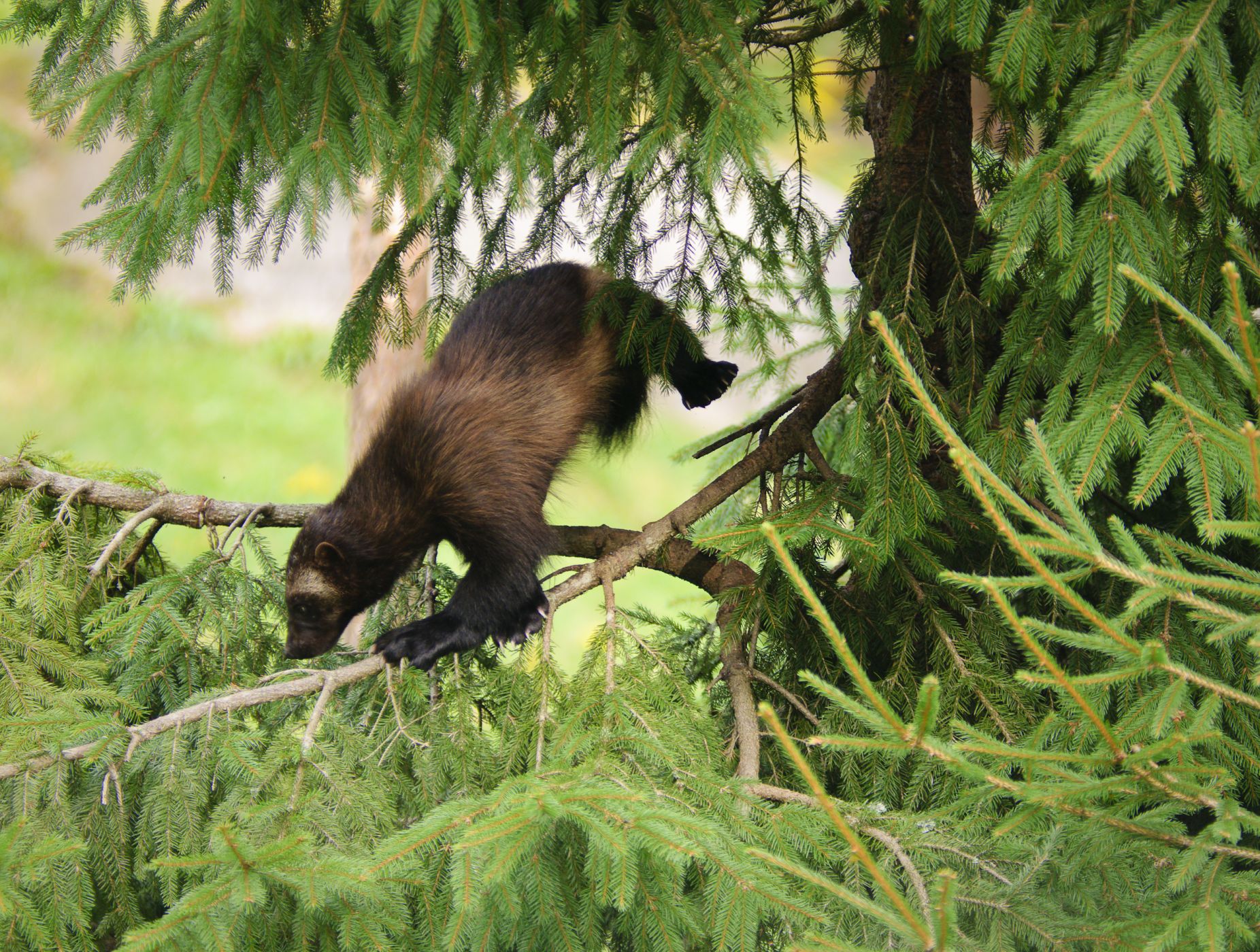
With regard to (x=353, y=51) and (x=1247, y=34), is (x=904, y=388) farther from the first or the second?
(x=353, y=51)

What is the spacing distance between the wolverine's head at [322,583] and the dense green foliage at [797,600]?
0.67 ft

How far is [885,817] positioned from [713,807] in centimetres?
35

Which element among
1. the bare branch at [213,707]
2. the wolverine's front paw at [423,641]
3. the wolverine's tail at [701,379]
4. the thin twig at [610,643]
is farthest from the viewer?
the wolverine's tail at [701,379]

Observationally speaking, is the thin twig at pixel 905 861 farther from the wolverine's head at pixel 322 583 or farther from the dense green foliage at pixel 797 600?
the wolverine's head at pixel 322 583

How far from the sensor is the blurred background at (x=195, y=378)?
10859 mm

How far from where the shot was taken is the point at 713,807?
6.40 feet

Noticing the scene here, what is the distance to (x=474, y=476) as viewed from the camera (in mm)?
3416

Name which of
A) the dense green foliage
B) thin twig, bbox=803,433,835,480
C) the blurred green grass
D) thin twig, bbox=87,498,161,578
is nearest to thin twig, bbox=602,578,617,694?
the dense green foliage

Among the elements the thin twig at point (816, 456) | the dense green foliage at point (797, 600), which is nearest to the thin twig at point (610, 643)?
the dense green foliage at point (797, 600)

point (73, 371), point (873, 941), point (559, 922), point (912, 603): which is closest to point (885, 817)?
point (873, 941)

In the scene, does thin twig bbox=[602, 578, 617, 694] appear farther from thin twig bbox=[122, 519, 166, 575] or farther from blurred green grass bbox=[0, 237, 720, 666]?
blurred green grass bbox=[0, 237, 720, 666]

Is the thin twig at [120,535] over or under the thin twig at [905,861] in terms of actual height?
over

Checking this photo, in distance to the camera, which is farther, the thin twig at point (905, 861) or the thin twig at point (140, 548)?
the thin twig at point (140, 548)

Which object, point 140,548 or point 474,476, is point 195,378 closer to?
point 140,548
